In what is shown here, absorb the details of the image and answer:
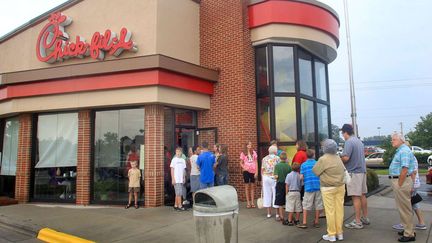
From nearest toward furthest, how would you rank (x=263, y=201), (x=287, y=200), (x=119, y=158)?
(x=287, y=200) → (x=263, y=201) → (x=119, y=158)

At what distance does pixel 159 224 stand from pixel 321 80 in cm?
820

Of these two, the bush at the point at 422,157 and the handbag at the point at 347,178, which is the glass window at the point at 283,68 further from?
the bush at the point at 422,157

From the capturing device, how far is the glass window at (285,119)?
10.9m

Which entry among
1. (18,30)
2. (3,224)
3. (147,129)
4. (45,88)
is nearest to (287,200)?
(147,129)

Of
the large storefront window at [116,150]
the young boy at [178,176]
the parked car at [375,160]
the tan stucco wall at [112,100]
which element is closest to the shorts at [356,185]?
the young boy at [178,176]

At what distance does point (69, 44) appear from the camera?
1116 centimetres

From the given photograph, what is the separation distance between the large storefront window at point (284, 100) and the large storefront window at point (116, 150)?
3.63 meters

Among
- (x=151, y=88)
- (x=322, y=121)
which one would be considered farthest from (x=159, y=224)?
(x=322, y=121)

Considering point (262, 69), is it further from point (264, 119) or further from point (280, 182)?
point (280, 182)

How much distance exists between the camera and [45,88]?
36.3ft

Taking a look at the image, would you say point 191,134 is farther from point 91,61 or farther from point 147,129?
point 91,61

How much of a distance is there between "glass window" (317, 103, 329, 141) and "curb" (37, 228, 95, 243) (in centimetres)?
847

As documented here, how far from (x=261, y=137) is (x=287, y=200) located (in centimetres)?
381

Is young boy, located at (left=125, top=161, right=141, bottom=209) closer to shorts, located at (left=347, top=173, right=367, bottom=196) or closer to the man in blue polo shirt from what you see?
the man in blue polo shirt
